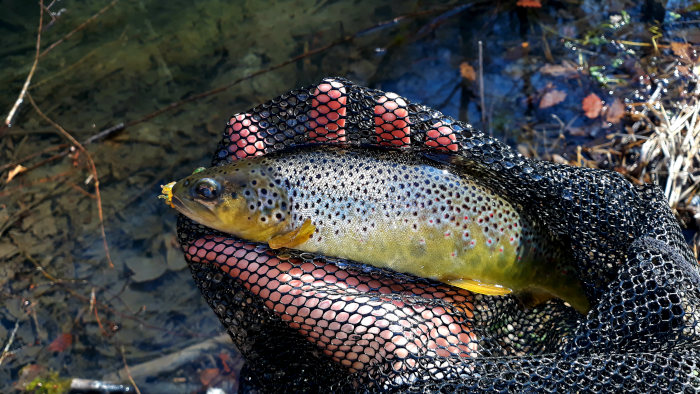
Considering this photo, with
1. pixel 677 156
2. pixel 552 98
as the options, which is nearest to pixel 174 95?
pixel 552 98

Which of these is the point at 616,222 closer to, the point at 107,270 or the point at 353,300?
the point at 353,300

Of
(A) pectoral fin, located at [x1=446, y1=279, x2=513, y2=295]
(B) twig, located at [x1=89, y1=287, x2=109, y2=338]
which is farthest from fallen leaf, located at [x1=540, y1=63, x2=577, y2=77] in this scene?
(B) twig, located at [x1=89, y1=287, x2=109, y2=338]

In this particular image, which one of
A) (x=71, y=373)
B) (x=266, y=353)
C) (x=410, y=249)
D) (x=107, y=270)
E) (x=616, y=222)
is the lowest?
(x=71, y=373)

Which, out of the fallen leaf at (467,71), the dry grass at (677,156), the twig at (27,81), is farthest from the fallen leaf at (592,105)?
the twig at (27,81)

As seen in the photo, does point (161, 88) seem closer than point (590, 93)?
No

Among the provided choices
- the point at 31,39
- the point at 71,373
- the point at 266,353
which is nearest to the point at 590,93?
the point at 266,353

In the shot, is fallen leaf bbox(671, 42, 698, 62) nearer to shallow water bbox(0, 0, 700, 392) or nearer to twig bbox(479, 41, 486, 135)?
shallow water bbox(0, 0, 700, 392)

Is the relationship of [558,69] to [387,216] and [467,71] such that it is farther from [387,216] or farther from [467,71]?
[387,216]
